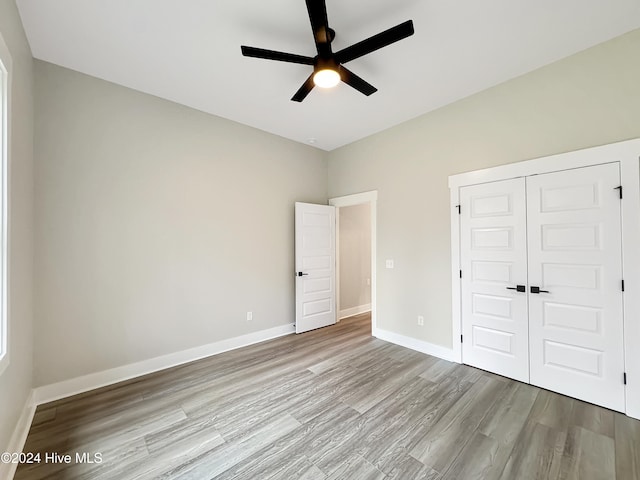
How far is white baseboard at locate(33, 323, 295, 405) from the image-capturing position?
2.43 meters

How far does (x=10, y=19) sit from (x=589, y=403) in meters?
5.39

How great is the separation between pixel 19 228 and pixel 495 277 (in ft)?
14.0

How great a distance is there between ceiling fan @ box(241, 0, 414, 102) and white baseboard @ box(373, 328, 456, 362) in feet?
10.2

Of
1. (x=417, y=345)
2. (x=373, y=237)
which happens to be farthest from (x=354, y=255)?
(x=417, y=345)

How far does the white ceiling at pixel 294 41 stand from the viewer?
192 centimetres

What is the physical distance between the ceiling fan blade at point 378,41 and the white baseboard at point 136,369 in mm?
3481

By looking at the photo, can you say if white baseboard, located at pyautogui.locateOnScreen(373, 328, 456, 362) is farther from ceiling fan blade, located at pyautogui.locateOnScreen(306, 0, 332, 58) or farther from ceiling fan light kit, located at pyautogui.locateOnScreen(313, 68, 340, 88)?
ceiling fan blade, located at pyautogui.locateOnScreen(306, 0, 332, 58)

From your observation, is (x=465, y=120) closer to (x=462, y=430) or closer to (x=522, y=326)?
(x=522, y=326)

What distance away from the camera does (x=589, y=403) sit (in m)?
2.32

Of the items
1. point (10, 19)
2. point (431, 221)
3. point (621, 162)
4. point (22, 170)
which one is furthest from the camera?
point (431, 221)

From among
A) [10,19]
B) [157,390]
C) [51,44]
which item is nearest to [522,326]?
[157,390]

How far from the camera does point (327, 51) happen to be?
195 centimetres

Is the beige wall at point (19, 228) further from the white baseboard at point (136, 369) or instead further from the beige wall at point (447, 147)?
the beige wall at point (447, 147)

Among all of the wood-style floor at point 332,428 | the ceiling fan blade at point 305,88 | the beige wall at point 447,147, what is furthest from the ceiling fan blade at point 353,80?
the wood-style floor at point 332,428
